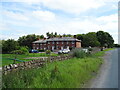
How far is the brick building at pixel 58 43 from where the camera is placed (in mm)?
67125

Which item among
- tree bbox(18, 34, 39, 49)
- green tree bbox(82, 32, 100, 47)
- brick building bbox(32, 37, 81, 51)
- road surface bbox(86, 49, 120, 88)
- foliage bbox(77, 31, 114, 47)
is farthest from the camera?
foliage bbox(77, 31, 114, 47)

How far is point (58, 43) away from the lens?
69.9m

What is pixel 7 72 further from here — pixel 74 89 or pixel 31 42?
pixel 31 42

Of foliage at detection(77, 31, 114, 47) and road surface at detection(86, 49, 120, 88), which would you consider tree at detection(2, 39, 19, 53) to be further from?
foliage at detection(77, 31, 114, 47)

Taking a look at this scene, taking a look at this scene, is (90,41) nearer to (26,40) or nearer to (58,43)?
(58,43)

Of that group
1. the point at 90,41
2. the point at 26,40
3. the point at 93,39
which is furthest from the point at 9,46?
the point at 93,39

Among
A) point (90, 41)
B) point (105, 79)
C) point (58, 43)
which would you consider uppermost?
point (90, 41)

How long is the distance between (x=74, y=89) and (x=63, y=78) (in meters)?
0.73

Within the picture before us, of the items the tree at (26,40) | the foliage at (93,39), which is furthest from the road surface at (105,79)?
the tree at (26,40)

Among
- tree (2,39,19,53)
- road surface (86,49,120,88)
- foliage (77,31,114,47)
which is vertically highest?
foliage (77,31,114,47)

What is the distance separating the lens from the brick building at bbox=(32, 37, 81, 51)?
67.1 meters

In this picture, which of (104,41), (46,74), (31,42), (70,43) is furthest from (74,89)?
(104,41)

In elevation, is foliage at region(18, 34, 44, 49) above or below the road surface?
above

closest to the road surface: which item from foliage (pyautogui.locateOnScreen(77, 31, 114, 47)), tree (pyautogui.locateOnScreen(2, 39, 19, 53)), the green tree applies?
tree (pyautogui.locateOnScreen(2, 39, 19, 53))
